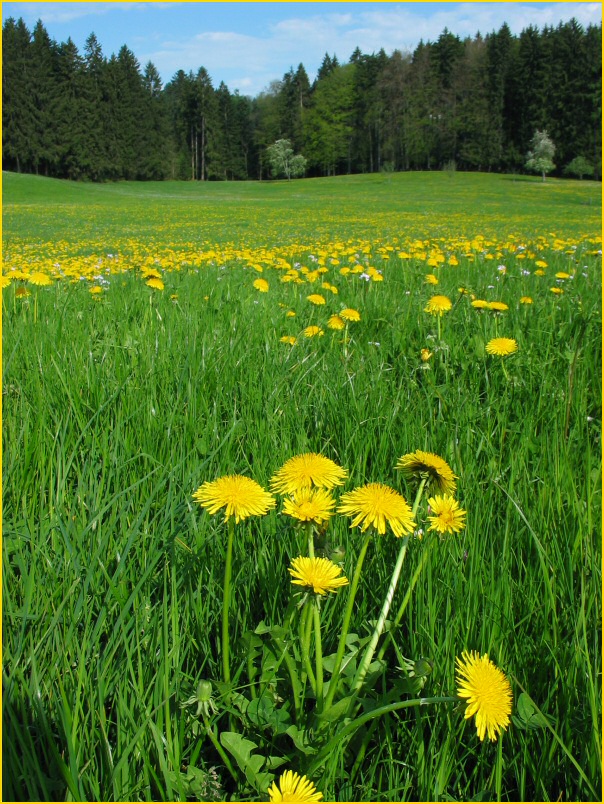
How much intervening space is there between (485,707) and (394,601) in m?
0.36

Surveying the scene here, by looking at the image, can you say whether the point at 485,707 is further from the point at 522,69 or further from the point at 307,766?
the point at 522,69

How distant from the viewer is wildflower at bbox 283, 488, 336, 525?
750 millimetres

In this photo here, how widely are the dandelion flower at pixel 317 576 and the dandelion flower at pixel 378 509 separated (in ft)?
0.21

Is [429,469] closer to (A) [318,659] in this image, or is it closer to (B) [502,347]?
(A) [318,659]

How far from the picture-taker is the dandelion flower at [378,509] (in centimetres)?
76

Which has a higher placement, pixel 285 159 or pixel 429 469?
pixel 285 159

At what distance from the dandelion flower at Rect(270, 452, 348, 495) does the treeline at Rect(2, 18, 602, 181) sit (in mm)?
56299

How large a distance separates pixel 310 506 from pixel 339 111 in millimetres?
70112

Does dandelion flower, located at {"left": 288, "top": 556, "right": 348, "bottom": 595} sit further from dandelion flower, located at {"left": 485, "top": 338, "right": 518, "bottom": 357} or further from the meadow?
dandelion flower, located at {"left": 485, "top": 338, "right": 518, "bottom": 357}

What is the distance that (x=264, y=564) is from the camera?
1.04 m

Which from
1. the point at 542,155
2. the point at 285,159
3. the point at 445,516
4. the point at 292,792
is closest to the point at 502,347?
the point at 445,516

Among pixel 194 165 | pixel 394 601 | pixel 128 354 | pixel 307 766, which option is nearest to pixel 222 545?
pixel 394 601

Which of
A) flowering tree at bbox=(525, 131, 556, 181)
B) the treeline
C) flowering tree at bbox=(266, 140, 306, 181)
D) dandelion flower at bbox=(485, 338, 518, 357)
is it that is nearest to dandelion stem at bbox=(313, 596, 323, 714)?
dandelion flower at bbox=(485, 338, 518, 357)

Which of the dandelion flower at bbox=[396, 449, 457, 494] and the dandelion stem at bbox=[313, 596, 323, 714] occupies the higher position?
the dandelion flower at bbox=[396, 449, 457, 494]
